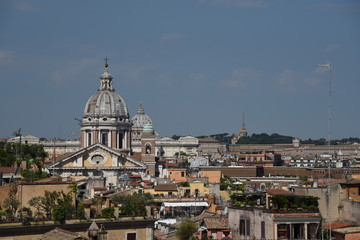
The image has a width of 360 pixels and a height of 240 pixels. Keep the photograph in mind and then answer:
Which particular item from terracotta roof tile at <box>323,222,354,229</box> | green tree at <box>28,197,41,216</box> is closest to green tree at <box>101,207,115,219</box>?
green tree at <box>28,197,41,216</box>

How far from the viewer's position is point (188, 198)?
5688 cm

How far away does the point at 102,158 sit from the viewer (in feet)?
338

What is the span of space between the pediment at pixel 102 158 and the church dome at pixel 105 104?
1303 centimetres

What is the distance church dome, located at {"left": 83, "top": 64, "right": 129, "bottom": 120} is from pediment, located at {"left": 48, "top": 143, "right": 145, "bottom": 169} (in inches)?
513

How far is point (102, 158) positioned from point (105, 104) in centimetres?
1509

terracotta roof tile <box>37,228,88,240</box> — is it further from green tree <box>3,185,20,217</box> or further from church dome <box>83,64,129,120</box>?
church dome <box>83,64,129,120</box>

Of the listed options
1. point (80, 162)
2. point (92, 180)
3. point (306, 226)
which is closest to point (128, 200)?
point (306, 226)

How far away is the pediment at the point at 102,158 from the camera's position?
10200 centimetres

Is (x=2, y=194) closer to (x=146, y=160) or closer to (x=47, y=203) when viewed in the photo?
(x=47, y=203)

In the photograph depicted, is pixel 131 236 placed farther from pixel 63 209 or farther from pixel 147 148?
pixel 147 148

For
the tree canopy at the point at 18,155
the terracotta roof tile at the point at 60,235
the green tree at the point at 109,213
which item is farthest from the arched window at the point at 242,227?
the tree canopy at the point at 18,155

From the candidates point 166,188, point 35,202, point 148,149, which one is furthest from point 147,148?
point 35,202

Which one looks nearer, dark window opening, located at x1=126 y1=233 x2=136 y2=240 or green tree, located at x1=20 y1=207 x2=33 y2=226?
green tree, located at x1=20 y1=207 x2=33 y2=226

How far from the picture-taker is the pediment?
10200cm
